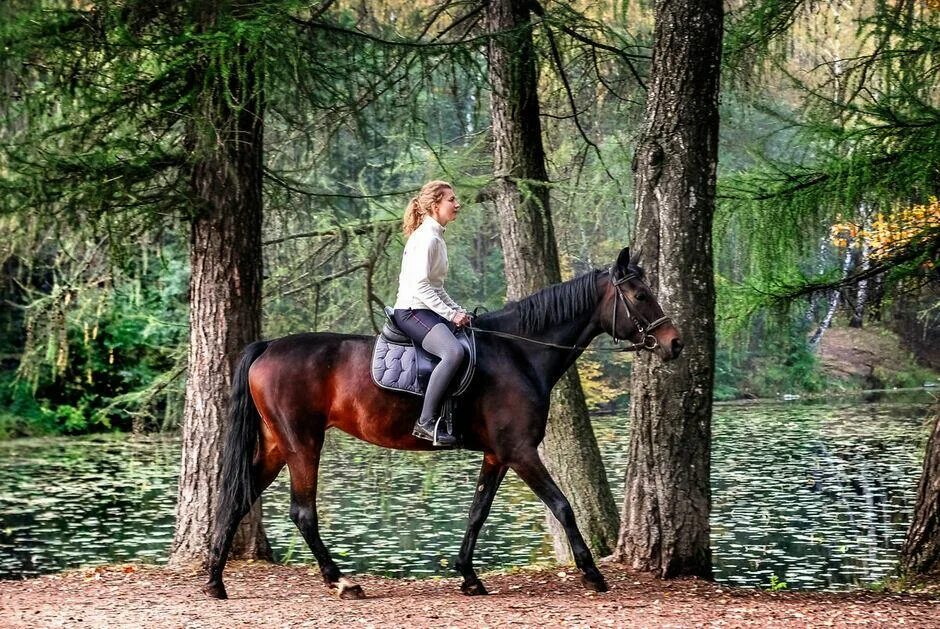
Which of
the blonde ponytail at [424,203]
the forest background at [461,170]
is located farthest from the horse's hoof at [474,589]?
the forest background at [461,170]

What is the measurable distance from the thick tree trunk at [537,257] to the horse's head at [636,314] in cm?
351

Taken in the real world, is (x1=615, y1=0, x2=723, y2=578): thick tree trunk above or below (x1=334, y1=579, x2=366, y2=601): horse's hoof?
above

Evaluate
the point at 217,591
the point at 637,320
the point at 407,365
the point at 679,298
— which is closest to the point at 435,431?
the point at 407,365

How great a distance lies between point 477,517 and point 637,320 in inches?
65.2

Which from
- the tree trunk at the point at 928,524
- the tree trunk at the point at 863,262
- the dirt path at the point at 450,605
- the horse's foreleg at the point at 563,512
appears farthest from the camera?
the tree trunk at the point at 863,262

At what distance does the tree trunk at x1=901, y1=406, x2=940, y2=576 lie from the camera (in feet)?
25.2

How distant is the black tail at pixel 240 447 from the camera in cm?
722

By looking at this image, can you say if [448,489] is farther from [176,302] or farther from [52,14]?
[52,14]

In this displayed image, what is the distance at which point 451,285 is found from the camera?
25234 mm

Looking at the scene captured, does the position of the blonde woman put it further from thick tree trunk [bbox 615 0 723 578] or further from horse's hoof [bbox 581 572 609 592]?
thick tree trunk [bbox 615 0 723 578]

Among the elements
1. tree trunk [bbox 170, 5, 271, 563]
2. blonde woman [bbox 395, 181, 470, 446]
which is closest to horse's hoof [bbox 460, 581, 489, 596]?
blonde woman [bbox 395, 181, 470, 446]

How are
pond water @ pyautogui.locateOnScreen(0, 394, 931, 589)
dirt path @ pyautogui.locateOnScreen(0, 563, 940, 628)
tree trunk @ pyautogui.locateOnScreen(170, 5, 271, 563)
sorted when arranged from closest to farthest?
dirt path @ pyautogui.locateOnScreen(0, 563, 940, 628)
tree trunk @ pyautogui.locateOnScreen(170, 5, 271, 563)
pond water @ pyautogui.locateOnScreen(0, 394, 931, 589)

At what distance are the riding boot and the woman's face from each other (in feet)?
4.08

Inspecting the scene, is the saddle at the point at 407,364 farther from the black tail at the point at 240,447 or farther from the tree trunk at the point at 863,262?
the tree trunk at the point at 863,262
